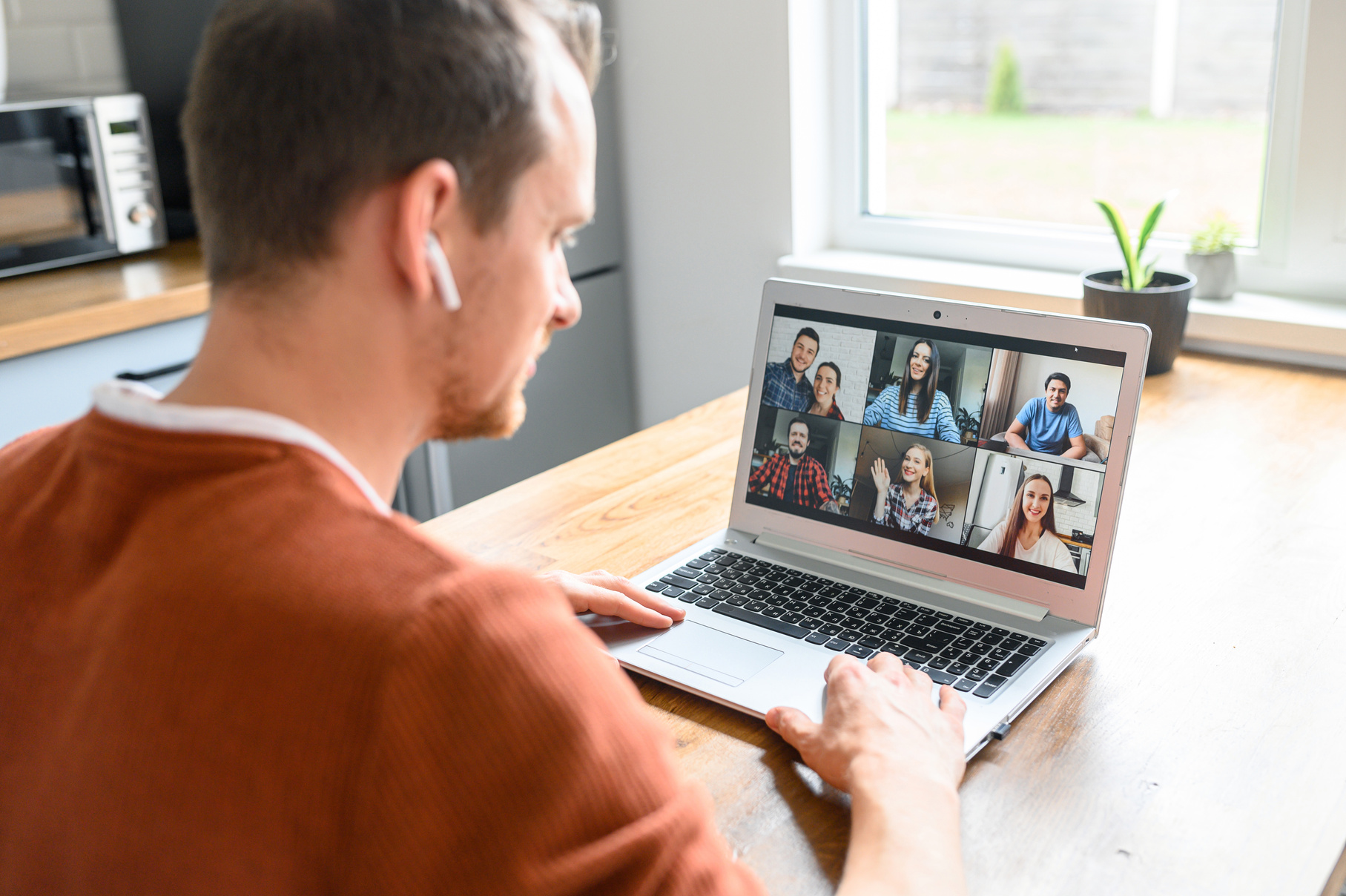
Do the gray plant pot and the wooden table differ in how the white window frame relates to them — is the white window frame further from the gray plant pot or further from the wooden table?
the wooden table

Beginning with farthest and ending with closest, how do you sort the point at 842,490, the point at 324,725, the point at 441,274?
the point at 842,490
the point at 441,274
the point at 324,725

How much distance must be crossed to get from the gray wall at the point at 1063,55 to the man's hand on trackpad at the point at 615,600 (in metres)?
1.65

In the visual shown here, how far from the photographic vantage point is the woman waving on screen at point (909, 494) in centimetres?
105

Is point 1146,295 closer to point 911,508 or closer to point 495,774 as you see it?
point 911,508

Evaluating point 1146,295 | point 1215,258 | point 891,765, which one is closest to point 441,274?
point 891,765

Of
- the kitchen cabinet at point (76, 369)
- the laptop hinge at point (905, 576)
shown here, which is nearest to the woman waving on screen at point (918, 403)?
the laptop hinge at point (905, 576)

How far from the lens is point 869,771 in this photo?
76 cm

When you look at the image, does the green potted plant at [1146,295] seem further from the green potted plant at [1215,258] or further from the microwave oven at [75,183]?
the microwave oven at [75,183]

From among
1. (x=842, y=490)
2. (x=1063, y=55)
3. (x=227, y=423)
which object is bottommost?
(x=842, y=490)

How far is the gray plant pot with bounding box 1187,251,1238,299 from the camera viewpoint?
183 centimetres

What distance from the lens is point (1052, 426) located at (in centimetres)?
99

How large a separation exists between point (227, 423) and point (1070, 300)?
1.61 m

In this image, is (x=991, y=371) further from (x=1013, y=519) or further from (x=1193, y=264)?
(x=1193, y=264)

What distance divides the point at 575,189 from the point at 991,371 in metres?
0.50
